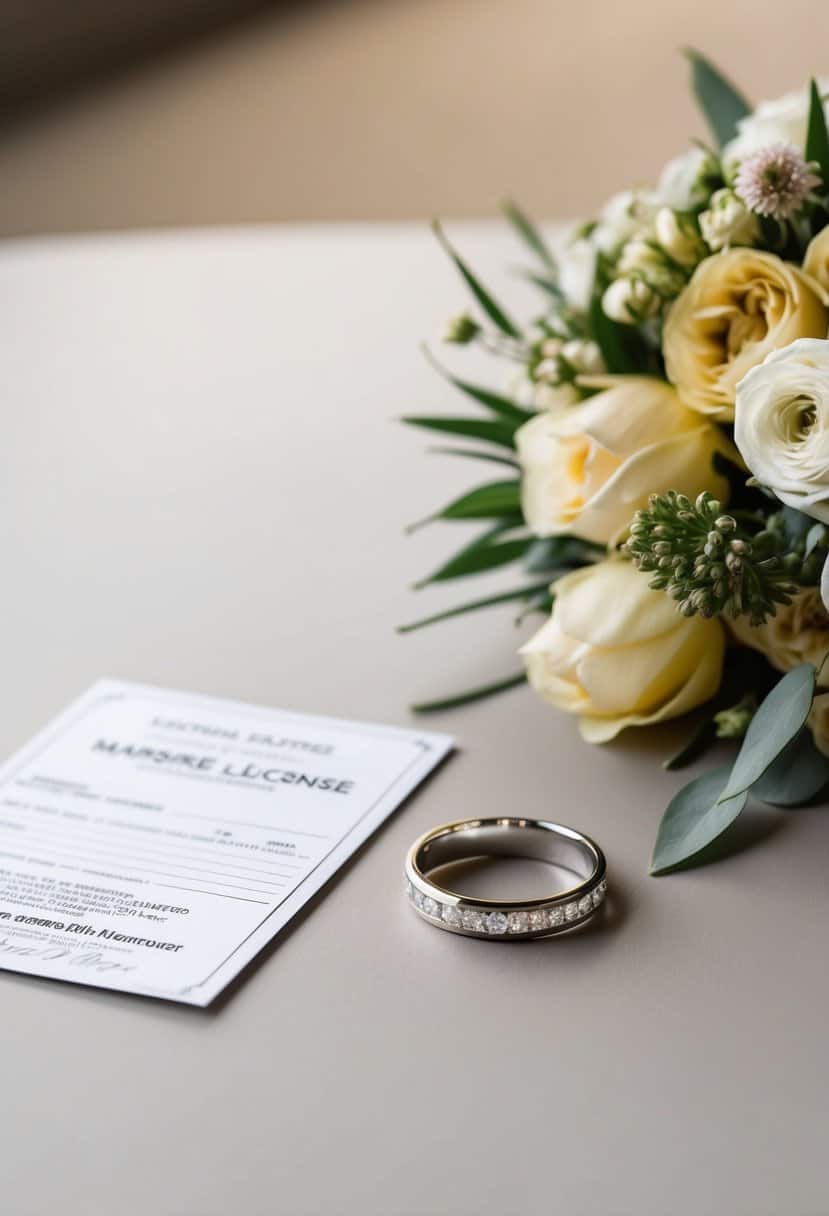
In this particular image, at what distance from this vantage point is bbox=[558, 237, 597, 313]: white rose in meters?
0.92

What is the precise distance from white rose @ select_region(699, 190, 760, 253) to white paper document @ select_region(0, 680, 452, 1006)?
0.32m

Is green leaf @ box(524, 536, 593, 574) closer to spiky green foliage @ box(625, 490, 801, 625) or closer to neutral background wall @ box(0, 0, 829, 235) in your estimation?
spiky green foliage @ box(625, 490, 801, 625)

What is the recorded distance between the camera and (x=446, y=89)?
357 cm

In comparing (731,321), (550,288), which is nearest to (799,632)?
(731,321)

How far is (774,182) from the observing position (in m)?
0.75

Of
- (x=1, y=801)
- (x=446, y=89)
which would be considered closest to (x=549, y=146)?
(x=446, y=89)

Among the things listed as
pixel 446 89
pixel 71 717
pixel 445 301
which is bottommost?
pixel 71 717

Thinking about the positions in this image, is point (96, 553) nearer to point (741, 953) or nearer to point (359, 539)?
point (359, 539)

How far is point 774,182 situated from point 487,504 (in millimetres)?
268

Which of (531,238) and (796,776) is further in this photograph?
(531,238)

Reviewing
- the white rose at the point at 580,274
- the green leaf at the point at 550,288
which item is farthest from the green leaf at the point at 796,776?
the green leaf at the point at 550,288

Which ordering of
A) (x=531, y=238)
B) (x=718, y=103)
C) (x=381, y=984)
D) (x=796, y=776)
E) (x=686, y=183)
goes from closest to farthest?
(x=381, y=984) < (x=796, y=776) < (x=686, y=183) < (x=718, y=103) < (x=531, y=238)

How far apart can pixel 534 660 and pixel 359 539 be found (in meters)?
0.34

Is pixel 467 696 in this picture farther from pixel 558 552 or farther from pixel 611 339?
pixel 611 339
